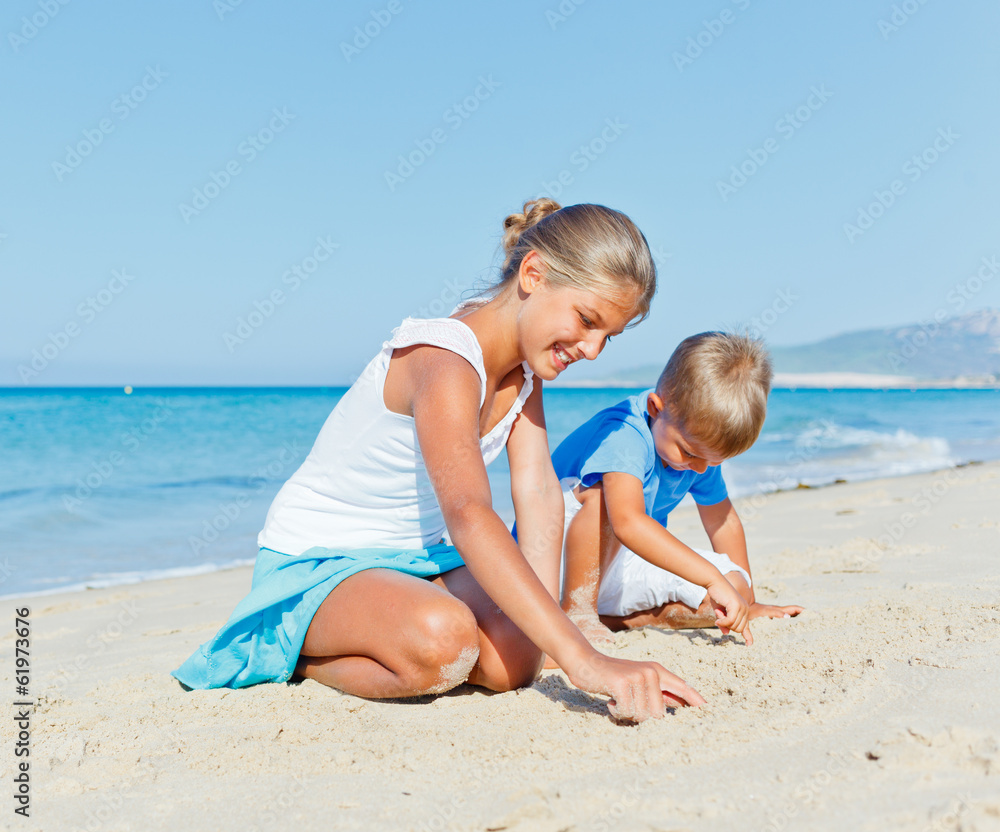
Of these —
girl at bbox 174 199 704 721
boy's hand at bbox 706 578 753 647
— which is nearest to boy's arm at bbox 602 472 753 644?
boy's hand at bbox 706 578 753 647

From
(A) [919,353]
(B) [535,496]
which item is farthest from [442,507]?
(A) [919,353]

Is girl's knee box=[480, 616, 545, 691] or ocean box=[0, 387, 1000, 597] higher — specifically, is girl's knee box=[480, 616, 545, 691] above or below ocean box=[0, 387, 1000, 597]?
above

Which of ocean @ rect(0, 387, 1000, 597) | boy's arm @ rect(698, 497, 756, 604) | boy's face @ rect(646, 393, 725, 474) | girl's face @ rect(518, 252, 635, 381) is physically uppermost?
girl's face @ rect(518, 252, 635, 381)

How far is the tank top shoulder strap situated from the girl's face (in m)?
0.16

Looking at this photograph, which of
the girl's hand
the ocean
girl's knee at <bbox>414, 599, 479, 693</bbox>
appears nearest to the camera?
the girl's hand

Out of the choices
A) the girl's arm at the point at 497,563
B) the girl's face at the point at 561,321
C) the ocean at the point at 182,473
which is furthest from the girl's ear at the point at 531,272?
the ocean at the point at 182,473

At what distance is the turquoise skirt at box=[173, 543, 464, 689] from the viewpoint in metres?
2.18

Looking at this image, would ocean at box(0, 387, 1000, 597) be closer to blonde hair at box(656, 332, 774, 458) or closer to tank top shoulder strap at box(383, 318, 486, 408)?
tank top shoulder strap at box(383, 318, 486, 408)

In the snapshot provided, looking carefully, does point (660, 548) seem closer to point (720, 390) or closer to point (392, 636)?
point (720, 390)

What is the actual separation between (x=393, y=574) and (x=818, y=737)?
114 cm

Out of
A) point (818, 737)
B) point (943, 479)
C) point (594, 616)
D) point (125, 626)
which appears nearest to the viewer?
point (818, 737)

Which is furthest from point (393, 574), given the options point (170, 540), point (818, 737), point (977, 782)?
point (170, 540)

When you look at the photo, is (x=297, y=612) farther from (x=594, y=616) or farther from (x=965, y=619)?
(x=965, y=619)

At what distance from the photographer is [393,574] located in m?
2.15
